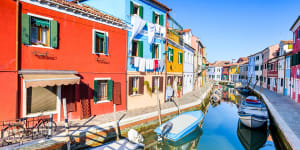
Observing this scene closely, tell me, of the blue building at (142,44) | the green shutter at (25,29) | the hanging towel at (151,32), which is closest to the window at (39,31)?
the green shutter at (25,29)

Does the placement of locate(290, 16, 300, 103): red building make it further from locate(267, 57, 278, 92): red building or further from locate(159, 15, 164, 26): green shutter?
locate(159, 15, 164, 26): green shutter

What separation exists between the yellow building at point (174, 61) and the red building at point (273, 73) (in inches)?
731

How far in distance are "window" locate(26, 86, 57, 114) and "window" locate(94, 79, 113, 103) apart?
8.36 feet

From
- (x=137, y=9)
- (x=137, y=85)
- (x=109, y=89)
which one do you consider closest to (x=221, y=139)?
(x=137, y=85)

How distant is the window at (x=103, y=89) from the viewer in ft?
34.3

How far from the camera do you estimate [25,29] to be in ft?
24.2

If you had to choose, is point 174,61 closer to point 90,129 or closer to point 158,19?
point 158,19

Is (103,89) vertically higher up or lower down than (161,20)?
lower down

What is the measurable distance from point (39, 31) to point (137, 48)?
6772mm

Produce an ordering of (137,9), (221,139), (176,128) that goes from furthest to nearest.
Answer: (137,9), (221,139), (176,128)

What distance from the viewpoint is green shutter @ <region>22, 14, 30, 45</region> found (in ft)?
24.1

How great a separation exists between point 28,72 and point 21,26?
2.22 m

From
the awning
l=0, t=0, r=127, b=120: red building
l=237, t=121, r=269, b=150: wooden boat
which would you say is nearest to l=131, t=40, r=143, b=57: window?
l=0, t=0, r=127, b=120: red building

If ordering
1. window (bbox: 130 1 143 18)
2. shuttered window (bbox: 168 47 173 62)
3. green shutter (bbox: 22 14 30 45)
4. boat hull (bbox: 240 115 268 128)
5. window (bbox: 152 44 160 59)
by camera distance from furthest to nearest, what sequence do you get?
shuttered window (bbox: 168 47 173 62) → window (bbox: 152 44 160 59) → window (bbox: 130 1 143 18) → boat hull (bbox: 240 115 268 128) → green shutter (bbox: 22 14 30 45)
